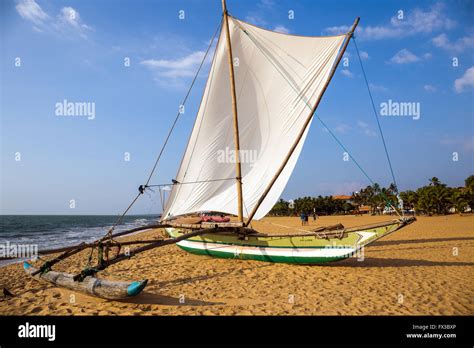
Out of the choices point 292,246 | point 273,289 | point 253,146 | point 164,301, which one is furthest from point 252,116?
point 164,301

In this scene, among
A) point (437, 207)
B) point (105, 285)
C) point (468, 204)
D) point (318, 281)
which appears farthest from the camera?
point (437, 207)

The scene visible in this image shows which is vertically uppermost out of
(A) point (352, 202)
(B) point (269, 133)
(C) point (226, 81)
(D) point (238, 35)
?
(D) point (238, 35)

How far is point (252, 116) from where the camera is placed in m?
11.8

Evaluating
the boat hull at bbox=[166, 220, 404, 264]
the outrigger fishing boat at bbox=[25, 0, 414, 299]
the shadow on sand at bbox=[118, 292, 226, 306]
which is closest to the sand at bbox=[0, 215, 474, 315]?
the shadow on sand at bbox=[118, 292, 226, 306]

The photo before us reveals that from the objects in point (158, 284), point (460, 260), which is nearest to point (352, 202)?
point (460, 260)

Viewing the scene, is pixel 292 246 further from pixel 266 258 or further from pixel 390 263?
pixel 390 263

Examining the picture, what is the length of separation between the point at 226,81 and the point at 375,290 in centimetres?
994

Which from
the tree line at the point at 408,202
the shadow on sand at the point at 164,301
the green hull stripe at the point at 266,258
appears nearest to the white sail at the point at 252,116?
the green hull stripe at the point at 266,258

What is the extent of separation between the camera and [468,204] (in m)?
57.8

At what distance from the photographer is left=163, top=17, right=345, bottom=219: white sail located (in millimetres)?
10539

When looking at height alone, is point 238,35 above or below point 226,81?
above

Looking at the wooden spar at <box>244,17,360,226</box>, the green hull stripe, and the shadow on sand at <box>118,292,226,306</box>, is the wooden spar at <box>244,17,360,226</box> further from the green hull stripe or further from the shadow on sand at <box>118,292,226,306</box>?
the shadow on sand at <box>118,292,226,306</box>
